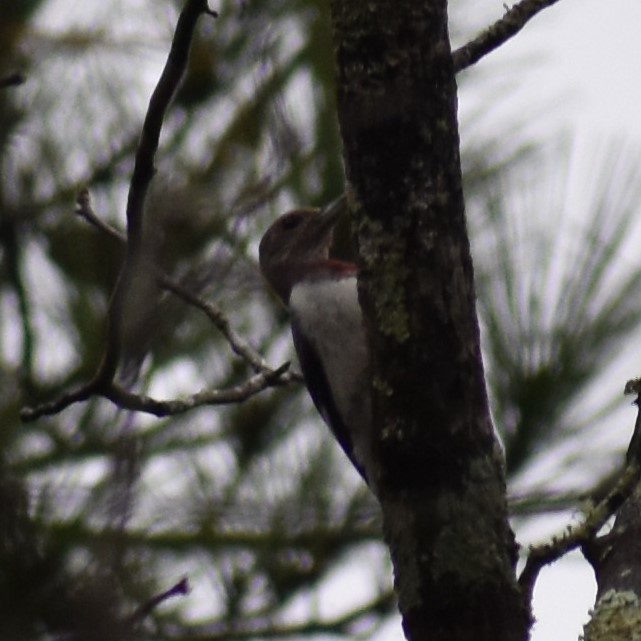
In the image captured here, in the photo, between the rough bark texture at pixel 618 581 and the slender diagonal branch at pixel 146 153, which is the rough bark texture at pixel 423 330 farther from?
the slender diagonal branch at pixel 146 153

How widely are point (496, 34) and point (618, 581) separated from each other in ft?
2.97

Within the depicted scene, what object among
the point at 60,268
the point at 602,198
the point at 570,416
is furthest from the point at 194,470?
the point at 602,198

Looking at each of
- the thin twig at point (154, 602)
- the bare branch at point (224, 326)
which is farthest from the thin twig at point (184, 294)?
the thin twig at point (154, 602)

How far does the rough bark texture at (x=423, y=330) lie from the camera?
2082mm

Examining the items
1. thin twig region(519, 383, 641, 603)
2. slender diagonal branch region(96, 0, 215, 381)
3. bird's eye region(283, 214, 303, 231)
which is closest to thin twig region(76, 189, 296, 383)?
slender diagonal branch region(96, 0, 215, 381)

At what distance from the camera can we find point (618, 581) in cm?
220

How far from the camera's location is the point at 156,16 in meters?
4.54

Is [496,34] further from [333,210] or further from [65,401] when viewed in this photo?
[333,210]

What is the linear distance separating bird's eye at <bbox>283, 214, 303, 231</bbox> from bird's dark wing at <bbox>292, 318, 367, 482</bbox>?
0.37 meters

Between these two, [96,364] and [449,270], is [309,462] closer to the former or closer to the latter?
[96,364]

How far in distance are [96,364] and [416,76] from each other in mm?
1918

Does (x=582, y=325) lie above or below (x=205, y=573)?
above

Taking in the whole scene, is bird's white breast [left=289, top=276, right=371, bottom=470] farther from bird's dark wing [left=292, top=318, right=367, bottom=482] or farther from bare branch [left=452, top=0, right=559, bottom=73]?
bare branch [left=452, top=0, right=559, bottom=73]

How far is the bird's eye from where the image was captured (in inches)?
167
